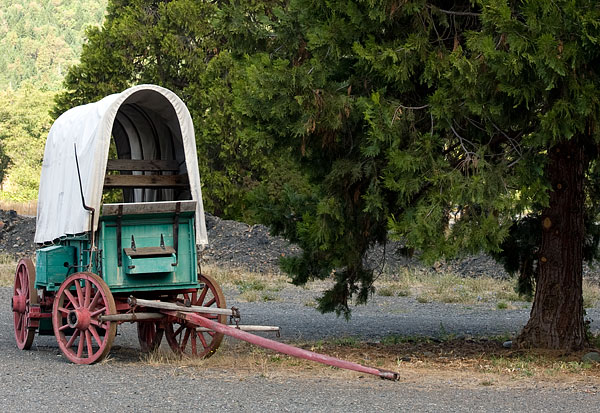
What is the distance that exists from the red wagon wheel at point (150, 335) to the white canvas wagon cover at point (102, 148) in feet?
4.28

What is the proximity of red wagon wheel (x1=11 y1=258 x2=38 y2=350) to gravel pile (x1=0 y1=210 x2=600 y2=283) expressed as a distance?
1382 cm

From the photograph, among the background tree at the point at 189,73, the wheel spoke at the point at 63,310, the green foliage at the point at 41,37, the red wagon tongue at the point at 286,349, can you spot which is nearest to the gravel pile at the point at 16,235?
the background tree at the point at 189,73

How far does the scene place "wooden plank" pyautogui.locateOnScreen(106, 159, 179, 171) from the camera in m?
10.9

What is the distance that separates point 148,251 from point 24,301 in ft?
7.25

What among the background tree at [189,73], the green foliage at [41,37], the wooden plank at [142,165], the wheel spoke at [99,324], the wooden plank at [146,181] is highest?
the green foliage at [41,37]

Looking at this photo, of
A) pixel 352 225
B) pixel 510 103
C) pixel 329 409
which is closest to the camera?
pixel 329 409

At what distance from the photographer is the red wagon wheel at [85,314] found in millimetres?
9406

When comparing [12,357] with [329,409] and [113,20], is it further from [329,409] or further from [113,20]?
[113,20]

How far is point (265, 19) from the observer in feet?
35.9

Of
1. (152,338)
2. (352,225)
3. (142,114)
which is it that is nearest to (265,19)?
(142,114)

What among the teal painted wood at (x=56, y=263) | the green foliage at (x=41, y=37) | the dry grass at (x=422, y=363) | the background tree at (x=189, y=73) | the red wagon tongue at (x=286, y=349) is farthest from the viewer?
the green foliage at (x=41, y=37)

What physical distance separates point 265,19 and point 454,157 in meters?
2.77

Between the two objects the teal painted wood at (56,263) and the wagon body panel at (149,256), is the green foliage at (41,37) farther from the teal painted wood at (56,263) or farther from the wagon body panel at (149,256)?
the wagon body panel at (149,256)

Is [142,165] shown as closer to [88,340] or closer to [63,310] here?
[63,310]
